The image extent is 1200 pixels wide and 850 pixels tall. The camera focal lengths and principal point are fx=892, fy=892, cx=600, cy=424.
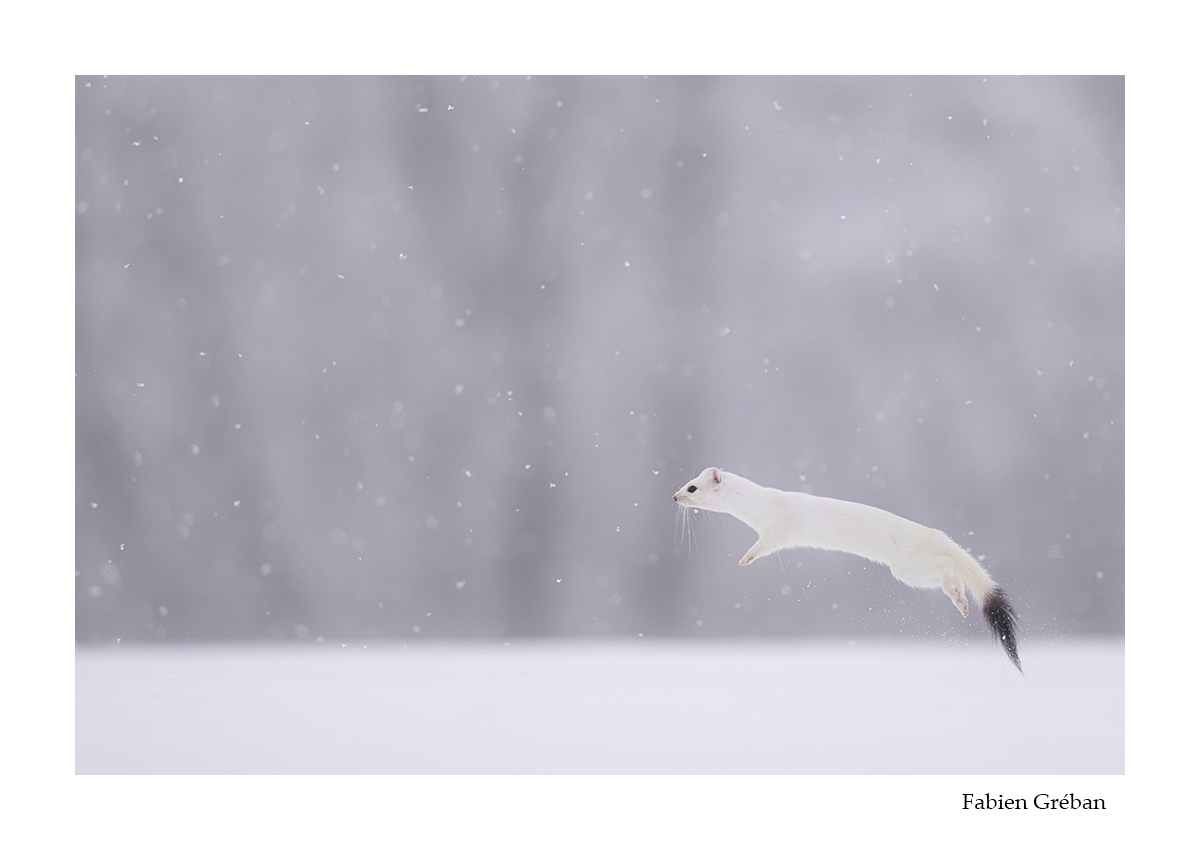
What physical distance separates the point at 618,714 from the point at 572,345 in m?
1.94

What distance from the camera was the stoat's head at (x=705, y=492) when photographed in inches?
88.9

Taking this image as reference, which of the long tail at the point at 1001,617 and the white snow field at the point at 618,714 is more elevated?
the long tail at the point at 1001,617

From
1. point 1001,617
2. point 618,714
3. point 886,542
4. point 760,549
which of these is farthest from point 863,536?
point 618,714

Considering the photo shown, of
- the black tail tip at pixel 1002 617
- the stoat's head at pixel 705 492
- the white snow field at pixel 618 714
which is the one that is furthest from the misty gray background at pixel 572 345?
the black tail tip at pixel 1002 617

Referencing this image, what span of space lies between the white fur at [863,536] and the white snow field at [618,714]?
0.31 m

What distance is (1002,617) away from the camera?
208 centimetres

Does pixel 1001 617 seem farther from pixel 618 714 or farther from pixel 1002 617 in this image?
pixel 618 714

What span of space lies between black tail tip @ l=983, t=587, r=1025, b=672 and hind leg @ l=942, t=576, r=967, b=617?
52 mm

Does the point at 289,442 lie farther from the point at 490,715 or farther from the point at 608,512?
the point at 490,715

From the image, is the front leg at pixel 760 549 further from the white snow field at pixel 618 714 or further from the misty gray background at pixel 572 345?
the misty gray background at pixel 572 345

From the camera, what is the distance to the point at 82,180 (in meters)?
3.64

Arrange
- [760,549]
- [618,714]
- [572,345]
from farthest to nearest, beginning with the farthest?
[572,345] → [760,549] → [618,714]

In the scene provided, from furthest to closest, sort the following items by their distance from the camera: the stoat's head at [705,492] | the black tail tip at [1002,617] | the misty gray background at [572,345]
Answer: the misty gray background at [572,345], the stoat's head at [705,492], the black tail tip at [1002,617]

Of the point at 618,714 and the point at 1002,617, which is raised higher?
the point at 1002,617
